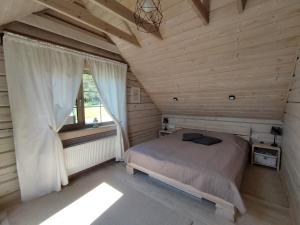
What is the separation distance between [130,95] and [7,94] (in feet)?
6.79

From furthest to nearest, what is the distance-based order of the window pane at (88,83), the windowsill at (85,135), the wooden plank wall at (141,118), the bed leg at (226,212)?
1. the wooden plank wall at (141,118)
2. the window pane at (88,83)
3. the windowsill at (85,135)
4. the bed leg at (226,212)

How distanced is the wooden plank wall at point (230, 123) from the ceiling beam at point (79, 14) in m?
2.49

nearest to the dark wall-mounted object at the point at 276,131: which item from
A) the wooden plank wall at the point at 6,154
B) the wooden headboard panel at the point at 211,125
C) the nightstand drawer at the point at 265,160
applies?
the nightstand drawer at the point at 265,160

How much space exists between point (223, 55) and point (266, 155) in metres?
2.06

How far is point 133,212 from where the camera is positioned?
186 cm

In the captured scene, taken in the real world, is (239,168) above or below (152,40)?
below

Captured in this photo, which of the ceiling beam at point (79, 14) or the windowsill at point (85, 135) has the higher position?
the ceiling beam at point (79, 14)

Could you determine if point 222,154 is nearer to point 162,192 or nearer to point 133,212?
point 162,192

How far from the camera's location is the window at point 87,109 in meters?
2.67

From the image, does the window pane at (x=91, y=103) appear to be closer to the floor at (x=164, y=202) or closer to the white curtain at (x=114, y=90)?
the white curtain at (x=114, y=90)

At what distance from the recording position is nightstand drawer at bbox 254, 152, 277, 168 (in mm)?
2891

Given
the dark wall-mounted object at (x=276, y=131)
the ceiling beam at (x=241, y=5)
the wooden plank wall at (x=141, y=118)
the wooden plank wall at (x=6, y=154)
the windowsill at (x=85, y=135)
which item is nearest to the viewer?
the ceiling beam at (x=241, y=5)

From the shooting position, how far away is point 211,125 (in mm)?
3795

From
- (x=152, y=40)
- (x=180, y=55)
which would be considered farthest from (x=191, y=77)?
(x=152, y=40)
